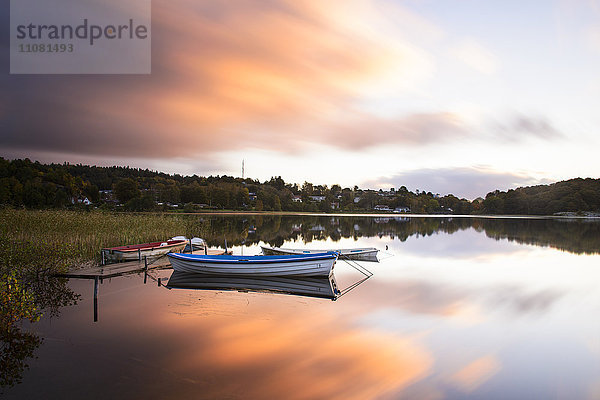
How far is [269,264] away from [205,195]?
311 feet

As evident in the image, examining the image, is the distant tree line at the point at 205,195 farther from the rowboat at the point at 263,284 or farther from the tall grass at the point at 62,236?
the rowboat at the point at 263,284

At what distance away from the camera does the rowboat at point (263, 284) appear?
1527 cm

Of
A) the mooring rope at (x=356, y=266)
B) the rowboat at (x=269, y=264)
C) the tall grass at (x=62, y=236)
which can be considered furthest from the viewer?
the mooring rope at (x=356, y=266)

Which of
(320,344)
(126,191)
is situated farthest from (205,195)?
(320,344)

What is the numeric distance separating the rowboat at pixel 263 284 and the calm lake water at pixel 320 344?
0.71m

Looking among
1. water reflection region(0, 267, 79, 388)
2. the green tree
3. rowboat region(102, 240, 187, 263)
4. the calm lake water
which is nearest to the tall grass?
rowboat region(102, 240, 187, 263)

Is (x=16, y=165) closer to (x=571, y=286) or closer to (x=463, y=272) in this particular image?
(x=463, y=272)

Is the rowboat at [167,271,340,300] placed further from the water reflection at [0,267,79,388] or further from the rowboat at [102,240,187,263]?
the water reflection at [0,267,79,388]

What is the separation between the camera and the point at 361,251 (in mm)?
22500

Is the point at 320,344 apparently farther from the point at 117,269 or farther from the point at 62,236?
the point at 62,236

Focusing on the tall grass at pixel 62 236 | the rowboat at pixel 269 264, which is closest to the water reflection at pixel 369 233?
the tall grass at pixel 62 236

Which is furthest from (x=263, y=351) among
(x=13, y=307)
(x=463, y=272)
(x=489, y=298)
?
(x=463, y=272)

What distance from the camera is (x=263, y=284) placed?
53.3 feet

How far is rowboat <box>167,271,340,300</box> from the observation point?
15273 mm
